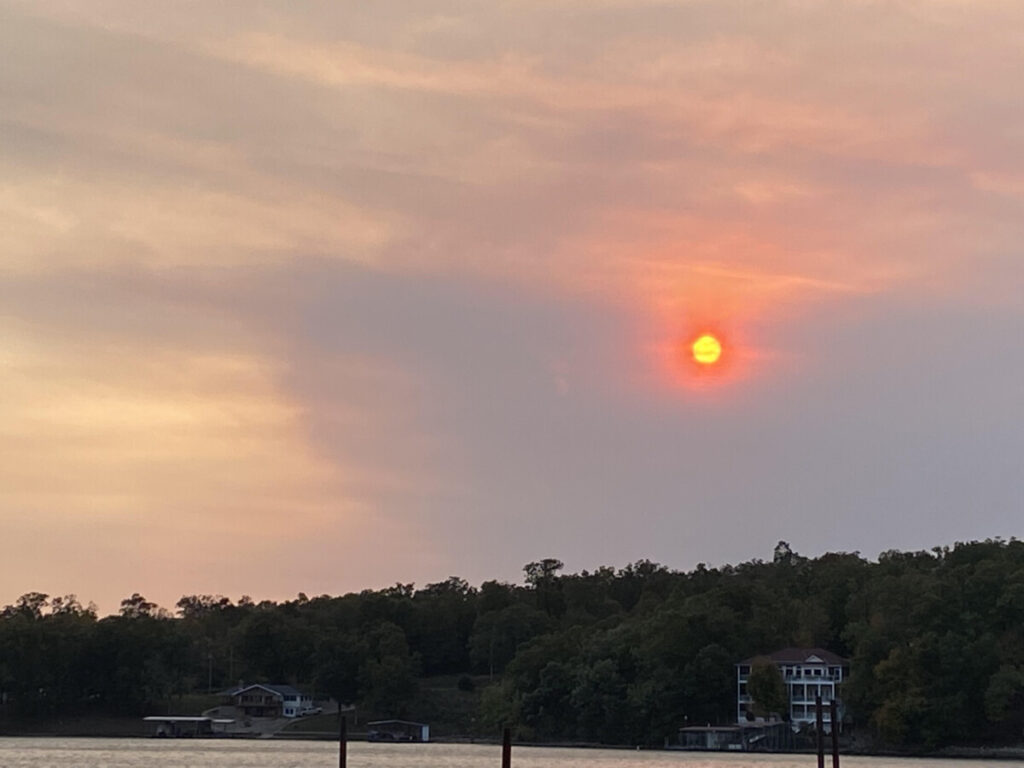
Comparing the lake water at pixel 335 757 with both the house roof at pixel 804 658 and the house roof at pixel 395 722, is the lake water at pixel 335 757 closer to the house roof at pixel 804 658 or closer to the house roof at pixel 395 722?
the house roof at pixel 395 722

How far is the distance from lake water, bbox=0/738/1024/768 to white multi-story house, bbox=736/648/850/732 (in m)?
21.1

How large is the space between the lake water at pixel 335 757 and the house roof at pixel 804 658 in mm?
23798

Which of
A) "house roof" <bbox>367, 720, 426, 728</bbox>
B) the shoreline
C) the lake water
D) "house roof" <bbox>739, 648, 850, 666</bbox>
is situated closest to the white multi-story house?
"house roof" <bbox>739, 648, 850, 666</bbox>

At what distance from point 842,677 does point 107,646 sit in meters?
87.4

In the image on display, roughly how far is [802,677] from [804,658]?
2.03m

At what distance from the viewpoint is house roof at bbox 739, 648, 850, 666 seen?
17275 cm

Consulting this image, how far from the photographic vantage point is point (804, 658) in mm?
173500

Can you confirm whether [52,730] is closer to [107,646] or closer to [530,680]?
[107,646]

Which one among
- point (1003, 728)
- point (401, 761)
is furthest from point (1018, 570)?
point (401, 761)

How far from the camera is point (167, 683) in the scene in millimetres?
198750

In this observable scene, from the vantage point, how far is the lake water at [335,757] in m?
114

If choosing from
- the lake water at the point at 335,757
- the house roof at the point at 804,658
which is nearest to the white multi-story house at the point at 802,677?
the house roof at the point at 804,658

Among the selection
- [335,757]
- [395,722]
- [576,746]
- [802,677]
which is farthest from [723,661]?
[335,757]

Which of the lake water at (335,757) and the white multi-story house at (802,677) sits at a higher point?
the white multi-story house at (802,677)
